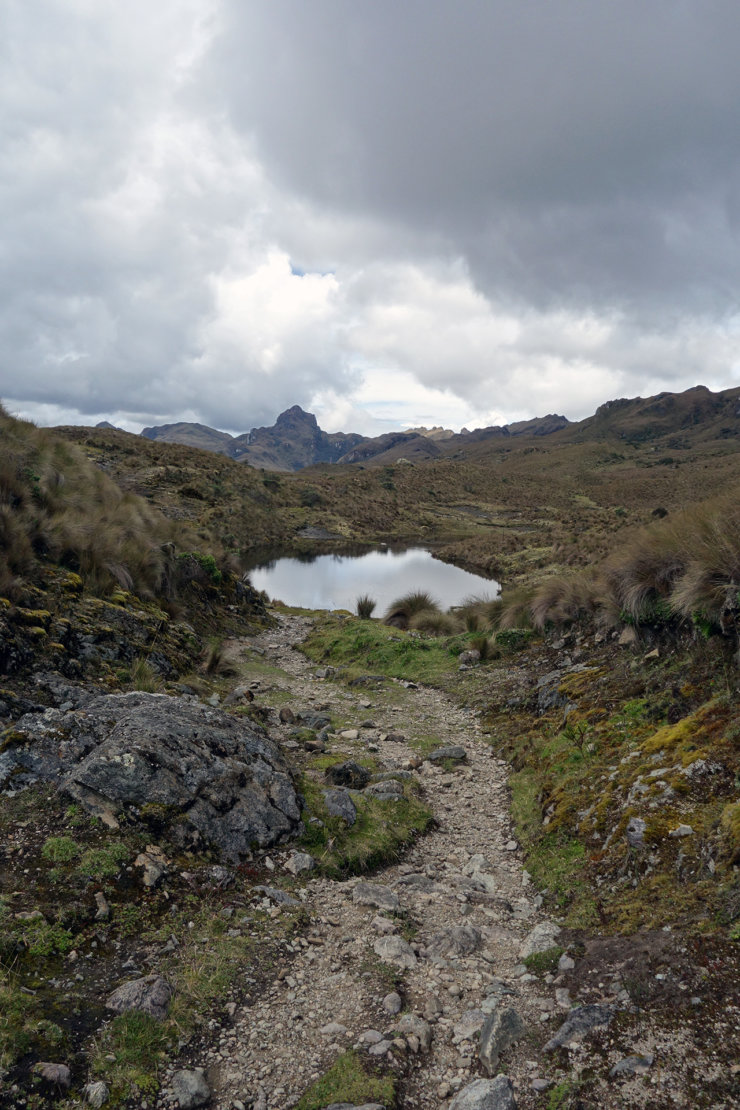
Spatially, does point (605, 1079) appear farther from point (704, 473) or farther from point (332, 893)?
point (704, 473)

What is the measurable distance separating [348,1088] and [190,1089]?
906mm

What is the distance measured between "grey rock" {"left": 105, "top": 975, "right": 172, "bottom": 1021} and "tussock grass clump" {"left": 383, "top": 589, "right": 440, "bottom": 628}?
18.8m

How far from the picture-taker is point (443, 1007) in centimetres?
396

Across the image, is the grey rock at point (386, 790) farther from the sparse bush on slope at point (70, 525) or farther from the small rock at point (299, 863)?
the sparse bush on slope at point (70, 525)

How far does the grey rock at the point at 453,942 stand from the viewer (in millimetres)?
4621

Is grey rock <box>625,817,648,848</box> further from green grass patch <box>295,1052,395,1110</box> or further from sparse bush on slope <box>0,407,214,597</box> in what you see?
sparse bush on slope <box>0,407,214,597</box>

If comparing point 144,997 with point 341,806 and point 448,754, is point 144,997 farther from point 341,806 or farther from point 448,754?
point 448,754

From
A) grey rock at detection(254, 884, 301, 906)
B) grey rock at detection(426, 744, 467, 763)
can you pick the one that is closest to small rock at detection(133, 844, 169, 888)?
grey rock at detection(254, 884, 301, 906)

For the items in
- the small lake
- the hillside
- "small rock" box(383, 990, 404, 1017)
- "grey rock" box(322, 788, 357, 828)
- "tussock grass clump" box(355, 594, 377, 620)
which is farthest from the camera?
the small lake

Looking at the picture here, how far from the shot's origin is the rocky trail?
3.12 metres

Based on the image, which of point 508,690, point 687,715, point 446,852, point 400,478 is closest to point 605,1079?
point 446,852

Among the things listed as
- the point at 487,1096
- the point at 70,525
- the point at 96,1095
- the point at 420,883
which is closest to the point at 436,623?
the point at 70,525

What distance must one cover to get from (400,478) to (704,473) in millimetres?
55018

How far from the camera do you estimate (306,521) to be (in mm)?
67375
